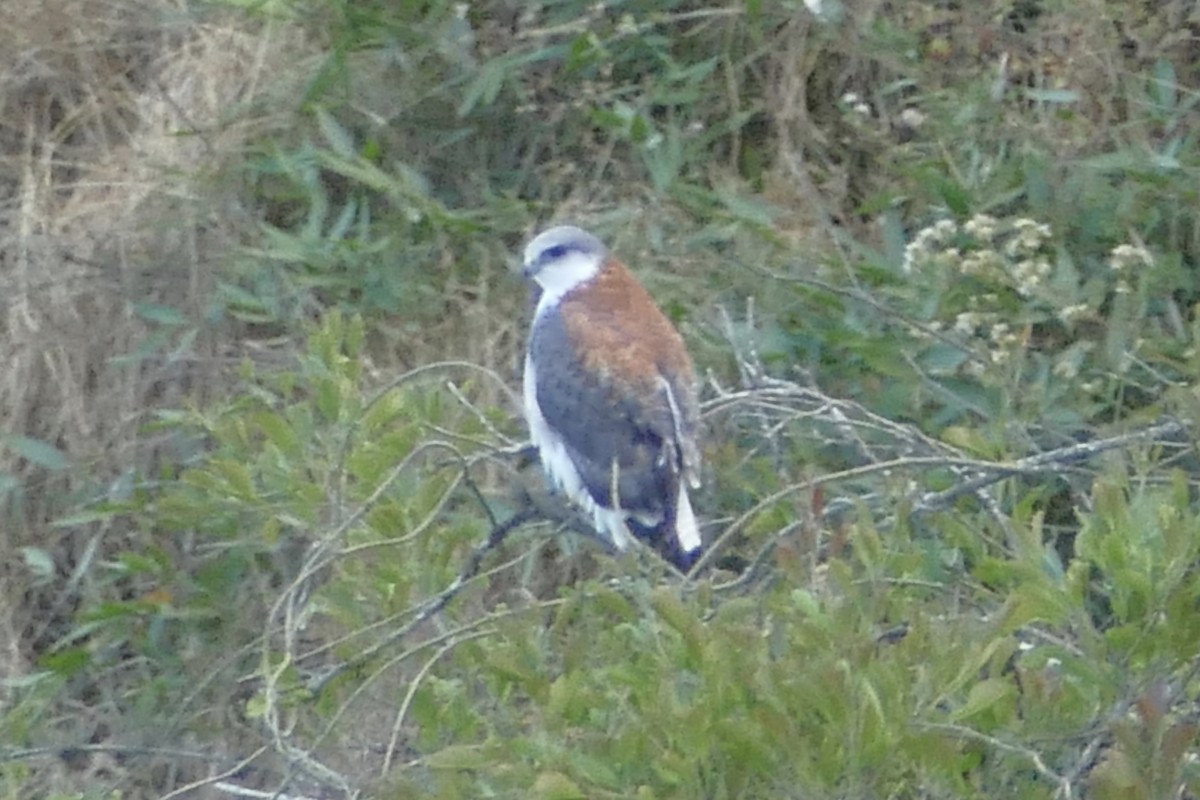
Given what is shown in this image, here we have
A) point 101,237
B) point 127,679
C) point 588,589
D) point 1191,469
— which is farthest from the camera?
point 101,237

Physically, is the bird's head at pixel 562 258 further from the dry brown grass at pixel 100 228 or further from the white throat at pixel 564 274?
the dry brown grass at pixel 100 228

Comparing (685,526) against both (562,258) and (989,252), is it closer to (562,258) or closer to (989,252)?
(989,252)

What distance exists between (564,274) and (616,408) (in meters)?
0.46

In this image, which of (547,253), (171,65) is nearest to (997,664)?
(547,253)

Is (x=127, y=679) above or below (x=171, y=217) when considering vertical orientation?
below

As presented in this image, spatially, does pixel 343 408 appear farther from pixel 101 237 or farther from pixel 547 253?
pixel 101 237

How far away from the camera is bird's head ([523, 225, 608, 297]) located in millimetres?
4285

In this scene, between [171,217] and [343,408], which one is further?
[171,217]

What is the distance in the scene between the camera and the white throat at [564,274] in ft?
13.9

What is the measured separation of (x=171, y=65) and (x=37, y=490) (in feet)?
3.53

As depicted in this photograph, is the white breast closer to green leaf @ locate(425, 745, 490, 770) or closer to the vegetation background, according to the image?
the vegetation background

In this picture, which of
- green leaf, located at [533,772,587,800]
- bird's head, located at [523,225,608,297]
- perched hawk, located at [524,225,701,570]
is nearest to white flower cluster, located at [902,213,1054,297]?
perched hawk, located at [524,225,701,570]

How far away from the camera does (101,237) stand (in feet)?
16.8

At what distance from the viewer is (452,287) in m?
4.82
